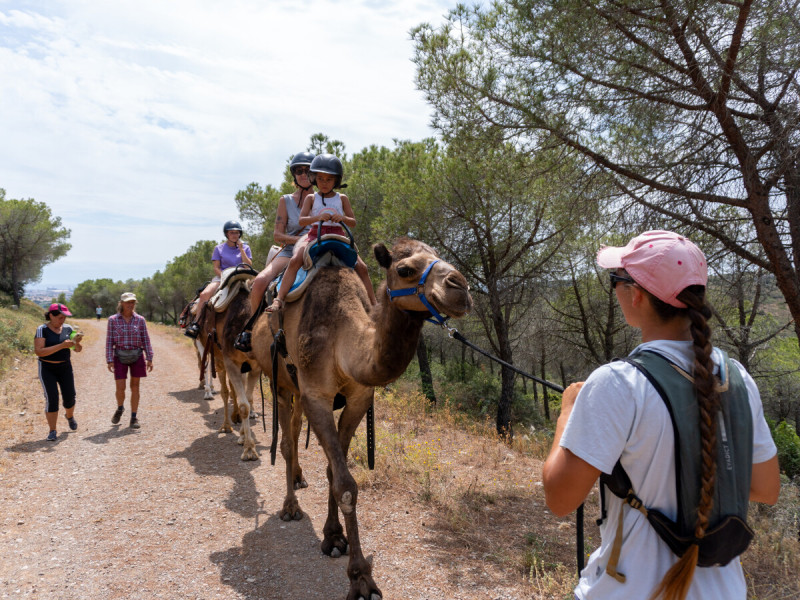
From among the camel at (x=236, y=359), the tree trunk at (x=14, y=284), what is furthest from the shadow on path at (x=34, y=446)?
the tree trunk at (x=14, y=284)

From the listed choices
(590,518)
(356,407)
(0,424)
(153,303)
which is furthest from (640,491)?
(153,303)

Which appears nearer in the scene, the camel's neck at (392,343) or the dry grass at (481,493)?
the camel's neck at (392,343)

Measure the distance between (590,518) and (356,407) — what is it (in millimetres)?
3361

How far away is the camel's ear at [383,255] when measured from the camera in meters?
3.49

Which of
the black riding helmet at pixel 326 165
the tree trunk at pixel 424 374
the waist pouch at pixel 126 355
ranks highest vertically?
the black riding helmet at pixel 326 165

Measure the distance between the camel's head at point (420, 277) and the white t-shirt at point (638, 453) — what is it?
4.44ft

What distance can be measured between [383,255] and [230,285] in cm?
565

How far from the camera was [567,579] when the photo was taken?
3906 mm

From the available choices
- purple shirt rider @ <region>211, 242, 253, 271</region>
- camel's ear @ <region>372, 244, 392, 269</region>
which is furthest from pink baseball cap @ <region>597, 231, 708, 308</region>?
purple shirt rider @ <region>211, 242, 253, 271</region>

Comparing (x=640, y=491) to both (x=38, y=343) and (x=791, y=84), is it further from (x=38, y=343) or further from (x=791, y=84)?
(x=38, y=343)

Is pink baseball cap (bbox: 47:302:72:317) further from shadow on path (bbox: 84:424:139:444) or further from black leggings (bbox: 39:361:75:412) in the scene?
shadow on path (bbox: 84:424:139:444)

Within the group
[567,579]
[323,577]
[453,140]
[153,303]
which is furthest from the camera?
[153,303]

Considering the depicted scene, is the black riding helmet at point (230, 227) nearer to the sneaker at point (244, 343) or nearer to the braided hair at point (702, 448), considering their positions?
the sneaker at point (244, 343)

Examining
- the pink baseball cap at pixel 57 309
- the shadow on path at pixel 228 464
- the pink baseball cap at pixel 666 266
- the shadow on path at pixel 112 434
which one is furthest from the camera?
the shadow on path at pixel 112 434
